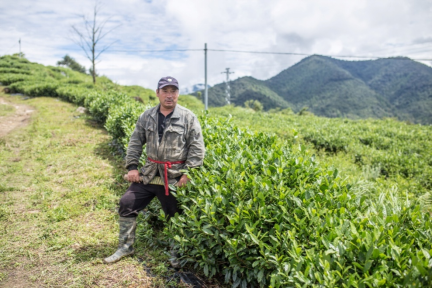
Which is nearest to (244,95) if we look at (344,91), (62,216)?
(344,91)

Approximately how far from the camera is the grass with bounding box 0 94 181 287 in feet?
11.4

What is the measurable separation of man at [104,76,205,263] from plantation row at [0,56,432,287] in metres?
0.25

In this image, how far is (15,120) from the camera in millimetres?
12953

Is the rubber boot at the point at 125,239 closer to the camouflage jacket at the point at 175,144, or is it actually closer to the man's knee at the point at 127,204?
the man's knee at the point at 127,204

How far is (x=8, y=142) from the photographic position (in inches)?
364

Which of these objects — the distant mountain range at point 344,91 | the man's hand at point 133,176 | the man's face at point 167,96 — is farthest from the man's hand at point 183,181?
the distant mountain range at point 344,91

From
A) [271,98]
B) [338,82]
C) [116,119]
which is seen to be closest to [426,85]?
[338,82]

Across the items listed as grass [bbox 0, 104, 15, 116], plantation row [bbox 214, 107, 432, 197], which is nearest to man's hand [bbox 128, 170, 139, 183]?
plantation row [bbox 214, 107, 432, 197]

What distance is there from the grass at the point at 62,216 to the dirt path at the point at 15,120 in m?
2.08

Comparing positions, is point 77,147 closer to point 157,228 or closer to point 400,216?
point 157,228

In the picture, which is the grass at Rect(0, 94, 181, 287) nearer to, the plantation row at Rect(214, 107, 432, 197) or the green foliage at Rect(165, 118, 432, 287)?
the green foliage at Rect(165, 118, 432, 287)

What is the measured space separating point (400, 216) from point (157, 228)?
3246 millimetres

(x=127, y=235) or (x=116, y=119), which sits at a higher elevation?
(x=116, y=119)

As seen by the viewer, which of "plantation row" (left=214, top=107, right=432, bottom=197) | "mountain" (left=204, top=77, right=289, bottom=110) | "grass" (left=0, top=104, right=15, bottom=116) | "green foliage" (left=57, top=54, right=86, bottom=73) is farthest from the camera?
"mountain" (left=204, top=77, right=289, bottom=110)
